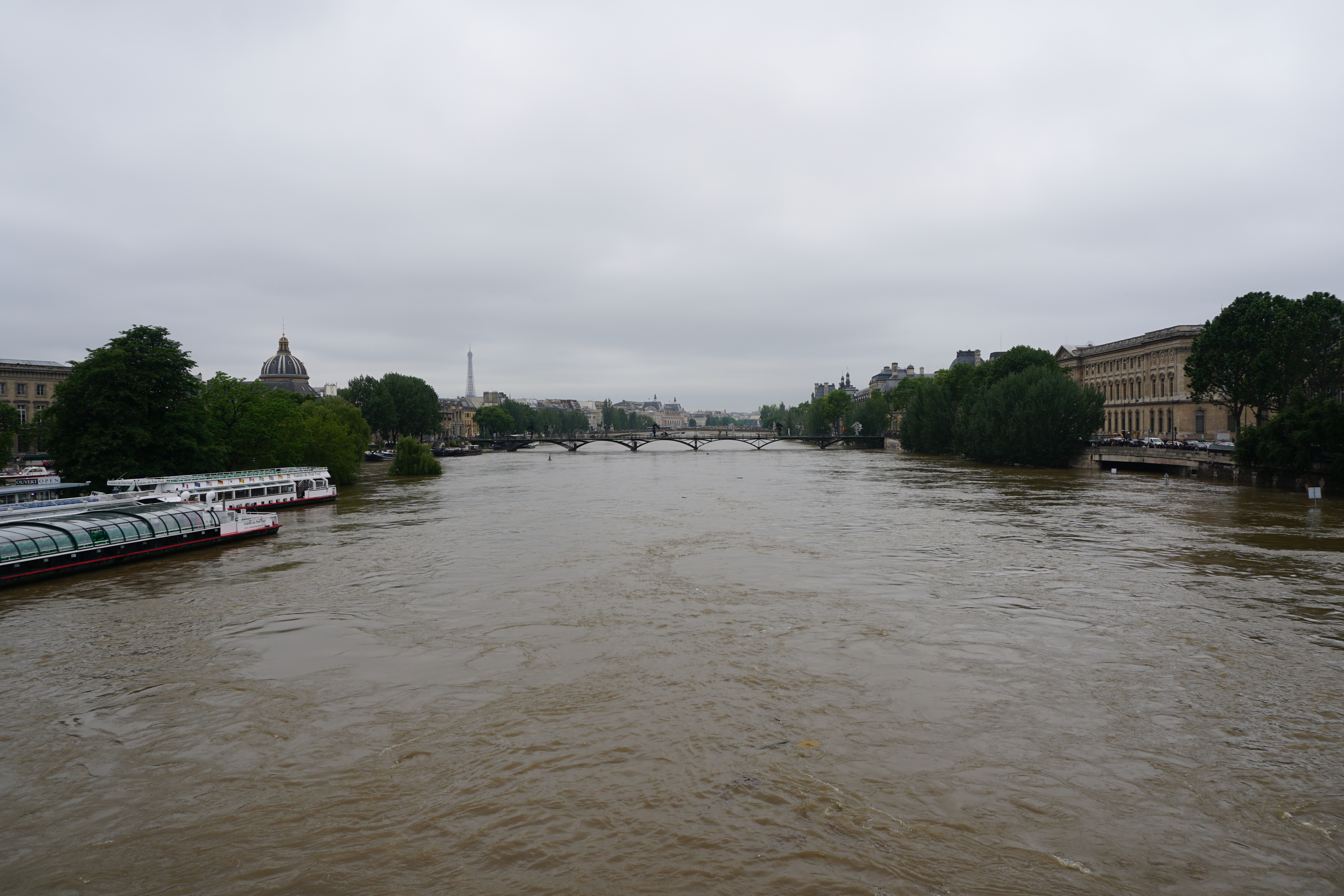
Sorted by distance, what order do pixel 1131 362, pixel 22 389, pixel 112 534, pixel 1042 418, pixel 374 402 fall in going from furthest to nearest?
pixel 374 402, pixel 1131 362, pixel 22 389, pixel 1042 418, pixel 112 534

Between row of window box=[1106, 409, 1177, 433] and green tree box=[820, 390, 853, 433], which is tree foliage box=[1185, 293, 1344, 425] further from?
green tree box=[820, 390, 853, 433]

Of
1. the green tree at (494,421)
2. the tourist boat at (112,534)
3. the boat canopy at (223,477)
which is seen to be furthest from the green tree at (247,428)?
the green tree at (494,421)

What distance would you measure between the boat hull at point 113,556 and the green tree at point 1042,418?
202 ft

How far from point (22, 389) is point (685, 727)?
9788 centimetres

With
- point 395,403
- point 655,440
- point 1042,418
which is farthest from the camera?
point 655,440

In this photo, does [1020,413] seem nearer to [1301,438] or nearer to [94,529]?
[1301,438]

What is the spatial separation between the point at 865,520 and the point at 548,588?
19.1 metres

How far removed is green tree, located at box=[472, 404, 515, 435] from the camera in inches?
6865

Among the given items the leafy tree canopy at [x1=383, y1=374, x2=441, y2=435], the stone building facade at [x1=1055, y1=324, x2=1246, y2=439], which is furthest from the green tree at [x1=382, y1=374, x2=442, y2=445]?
the stone building facade at [x1=1055, y1=324, x2=1246, y2=439]

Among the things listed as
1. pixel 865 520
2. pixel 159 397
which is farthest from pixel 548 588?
pixel 159 397

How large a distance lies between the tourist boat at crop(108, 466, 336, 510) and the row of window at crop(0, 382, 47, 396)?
48.3m

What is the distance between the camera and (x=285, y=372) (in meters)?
134

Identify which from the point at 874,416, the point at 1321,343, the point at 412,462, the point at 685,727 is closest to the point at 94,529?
the point at 685,727

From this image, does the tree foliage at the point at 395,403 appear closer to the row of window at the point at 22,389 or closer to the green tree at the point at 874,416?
the row of window at the point at 22,389
